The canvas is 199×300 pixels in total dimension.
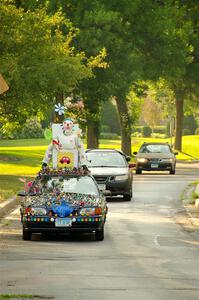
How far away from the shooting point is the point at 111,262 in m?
15.5

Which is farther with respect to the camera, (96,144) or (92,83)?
(96,144)

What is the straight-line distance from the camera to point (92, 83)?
51.8 metres

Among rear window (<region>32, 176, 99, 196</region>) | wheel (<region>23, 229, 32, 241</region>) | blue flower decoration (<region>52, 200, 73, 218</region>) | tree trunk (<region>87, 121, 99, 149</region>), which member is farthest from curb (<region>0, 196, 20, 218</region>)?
tree trunk (<region>87, 121, 99, 149</region>)

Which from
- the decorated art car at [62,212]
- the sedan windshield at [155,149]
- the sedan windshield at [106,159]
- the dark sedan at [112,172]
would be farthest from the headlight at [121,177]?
the sedan windshield at [155,149]

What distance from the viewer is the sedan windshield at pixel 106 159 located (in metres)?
30.6

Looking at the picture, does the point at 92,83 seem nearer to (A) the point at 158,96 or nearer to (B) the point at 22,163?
(B) the point at 22,163

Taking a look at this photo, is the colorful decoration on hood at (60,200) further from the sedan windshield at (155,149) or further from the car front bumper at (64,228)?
the sedan windshield at (155,149)

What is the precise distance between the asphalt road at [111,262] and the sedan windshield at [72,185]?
92 centimetres

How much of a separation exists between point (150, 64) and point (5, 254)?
142ft

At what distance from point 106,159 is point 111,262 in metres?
15.6

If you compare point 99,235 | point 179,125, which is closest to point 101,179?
point 99,235

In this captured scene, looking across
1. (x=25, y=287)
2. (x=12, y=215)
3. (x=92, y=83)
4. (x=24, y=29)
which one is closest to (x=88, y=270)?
(x=25, y=287)

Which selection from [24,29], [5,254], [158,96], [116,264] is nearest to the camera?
[116,264]

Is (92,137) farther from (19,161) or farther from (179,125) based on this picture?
(179,125)
